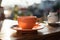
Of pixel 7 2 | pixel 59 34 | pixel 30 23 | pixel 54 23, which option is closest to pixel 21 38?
pixel 30 23

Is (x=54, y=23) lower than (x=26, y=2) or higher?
lower

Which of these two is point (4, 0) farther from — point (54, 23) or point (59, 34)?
point (59, 34)

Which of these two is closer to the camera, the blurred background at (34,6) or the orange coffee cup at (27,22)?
the orange coffee cup at (27,22)

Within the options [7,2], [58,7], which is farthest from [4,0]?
[58,7]

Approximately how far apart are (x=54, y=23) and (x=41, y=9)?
1.21 meters

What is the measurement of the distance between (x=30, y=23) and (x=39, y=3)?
1496mm

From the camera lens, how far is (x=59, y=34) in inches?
35.8

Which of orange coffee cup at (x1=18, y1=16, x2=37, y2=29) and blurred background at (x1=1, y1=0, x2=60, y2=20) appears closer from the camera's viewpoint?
orange coffee cup at (x1=18, y1=16, x2=37, y2=29)

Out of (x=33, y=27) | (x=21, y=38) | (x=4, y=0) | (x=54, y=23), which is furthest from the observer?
(x=4, y=0)

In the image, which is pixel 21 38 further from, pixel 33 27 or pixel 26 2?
pixel 26 2

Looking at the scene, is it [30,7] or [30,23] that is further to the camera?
[30,7]

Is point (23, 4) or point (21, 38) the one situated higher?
point (23, 4)

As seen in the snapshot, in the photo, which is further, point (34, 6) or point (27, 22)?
point (34, 6)

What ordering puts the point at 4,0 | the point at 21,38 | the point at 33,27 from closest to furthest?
the point at 21,38 < the point at 33,27 < the point at 4,0
